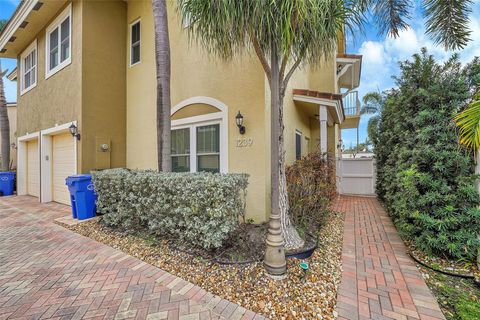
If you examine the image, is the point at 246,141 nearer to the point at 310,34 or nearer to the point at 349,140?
the point at 310,34

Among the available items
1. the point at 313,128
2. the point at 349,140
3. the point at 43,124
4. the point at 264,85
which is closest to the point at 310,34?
the point at 264,85

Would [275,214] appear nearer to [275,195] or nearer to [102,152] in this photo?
[275,195]

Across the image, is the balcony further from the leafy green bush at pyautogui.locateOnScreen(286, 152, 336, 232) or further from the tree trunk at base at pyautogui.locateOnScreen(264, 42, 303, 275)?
the tree trunk at base at pyautogui.locateOnScreen(264, 42, 303, 275)

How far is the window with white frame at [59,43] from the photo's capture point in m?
8.45

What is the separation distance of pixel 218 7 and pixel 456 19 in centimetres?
598

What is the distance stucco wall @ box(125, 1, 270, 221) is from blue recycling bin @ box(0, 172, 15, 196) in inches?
340

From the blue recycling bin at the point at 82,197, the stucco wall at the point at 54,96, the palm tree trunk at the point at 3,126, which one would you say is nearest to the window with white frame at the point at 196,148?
the blue recycling bin at the point at 82,197

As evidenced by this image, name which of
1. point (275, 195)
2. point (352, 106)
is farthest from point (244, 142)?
point (352, 106)

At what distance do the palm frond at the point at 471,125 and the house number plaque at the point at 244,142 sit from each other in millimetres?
3822

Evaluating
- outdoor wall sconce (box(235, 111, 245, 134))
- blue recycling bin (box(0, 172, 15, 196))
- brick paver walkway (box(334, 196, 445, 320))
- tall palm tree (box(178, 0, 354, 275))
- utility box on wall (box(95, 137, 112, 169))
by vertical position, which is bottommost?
brick paver walkway (box(334, 196, 445, 320))

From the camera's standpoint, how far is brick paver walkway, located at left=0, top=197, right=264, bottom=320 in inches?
109

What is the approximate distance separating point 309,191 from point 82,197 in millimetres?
6369

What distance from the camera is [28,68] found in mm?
11383

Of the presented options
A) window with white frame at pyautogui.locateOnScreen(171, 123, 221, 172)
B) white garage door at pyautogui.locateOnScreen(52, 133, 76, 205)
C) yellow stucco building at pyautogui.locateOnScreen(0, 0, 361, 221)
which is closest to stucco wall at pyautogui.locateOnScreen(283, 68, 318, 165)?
yellow stucco building at pyautogui.locateOnScreen(0, 0, 361, 221)
